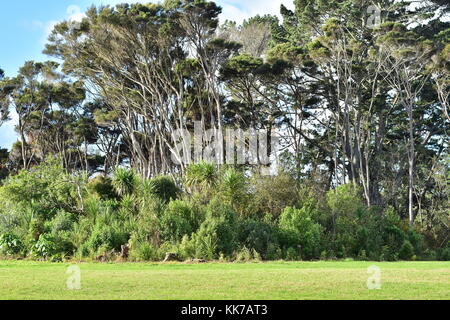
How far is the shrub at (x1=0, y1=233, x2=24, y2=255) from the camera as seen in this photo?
19641 millimetres

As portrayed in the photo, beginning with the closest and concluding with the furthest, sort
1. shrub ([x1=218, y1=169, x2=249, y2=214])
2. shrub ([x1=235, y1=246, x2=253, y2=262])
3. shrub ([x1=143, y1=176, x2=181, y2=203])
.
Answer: shrub ([x1=235, y1=246, x2=253, y2=262]) → shrub ([x1=218, y1=169, x2=249, y2=214]) → shrub ([x1=143, y1=176, x2=181, y2=203])

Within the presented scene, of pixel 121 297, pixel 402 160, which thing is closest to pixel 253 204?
pixel 121 297

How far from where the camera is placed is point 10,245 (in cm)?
1969

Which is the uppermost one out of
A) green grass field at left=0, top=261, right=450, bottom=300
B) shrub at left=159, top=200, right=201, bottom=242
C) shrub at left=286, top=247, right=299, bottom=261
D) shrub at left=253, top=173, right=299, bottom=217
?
shrub at left=253, top=173, right=299, bottom=217

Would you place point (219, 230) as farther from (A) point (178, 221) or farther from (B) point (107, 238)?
(B) point (107, 238)

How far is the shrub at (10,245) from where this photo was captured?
19.6m

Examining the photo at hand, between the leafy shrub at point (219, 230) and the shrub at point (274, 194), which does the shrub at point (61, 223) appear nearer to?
the leafy shrub at point (219, 230)

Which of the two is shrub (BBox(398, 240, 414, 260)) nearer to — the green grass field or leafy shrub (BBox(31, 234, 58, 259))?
the green grass field

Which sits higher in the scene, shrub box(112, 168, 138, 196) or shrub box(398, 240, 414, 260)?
shrub box(112, 168, 138, 196)

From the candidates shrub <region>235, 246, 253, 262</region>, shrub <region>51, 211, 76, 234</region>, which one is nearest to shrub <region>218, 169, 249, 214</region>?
shrub <region>235, 246, 253, 262</region>

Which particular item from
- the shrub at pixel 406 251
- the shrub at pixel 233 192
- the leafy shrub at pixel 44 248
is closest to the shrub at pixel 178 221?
the shrub at pixel 233 192

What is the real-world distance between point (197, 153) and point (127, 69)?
7.26 m

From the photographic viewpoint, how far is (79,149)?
53.6m

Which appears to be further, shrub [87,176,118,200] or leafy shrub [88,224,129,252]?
shrub [87,176,118,200]
